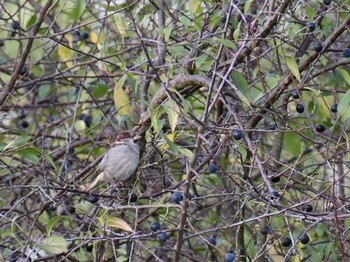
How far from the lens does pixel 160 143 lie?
3979 mm

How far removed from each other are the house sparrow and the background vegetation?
0.24 feet

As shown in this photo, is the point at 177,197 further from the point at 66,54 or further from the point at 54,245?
the point at 66,54

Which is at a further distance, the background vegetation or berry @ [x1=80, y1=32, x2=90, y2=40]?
berry @ [x1=80, y1=32, x2=90, y2=40]

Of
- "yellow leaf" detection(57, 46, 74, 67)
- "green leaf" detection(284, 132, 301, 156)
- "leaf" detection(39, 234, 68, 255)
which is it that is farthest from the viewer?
"yellow leaf" detection(57, 46, 74, 67)

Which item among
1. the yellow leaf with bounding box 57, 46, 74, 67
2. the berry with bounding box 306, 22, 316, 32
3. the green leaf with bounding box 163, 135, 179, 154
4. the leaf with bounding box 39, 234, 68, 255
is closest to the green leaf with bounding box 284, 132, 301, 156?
the berry with bounding box 306, 22, 316, 32

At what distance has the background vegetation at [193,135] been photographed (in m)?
3.52

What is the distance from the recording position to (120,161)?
462 centimetres

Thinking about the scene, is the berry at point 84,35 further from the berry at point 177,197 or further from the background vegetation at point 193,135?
the berry at point 177,197

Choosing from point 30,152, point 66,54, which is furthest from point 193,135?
point 66,54

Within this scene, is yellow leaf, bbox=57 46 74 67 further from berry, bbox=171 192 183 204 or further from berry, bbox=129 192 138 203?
berry, bbox=171 192 183 204

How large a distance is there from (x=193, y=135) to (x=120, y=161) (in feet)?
3.30

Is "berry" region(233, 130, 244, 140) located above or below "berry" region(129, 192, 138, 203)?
above

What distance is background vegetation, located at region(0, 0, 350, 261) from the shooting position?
11.5ft

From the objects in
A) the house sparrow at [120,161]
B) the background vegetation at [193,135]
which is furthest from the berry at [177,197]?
the house sparrow at [120,161]
